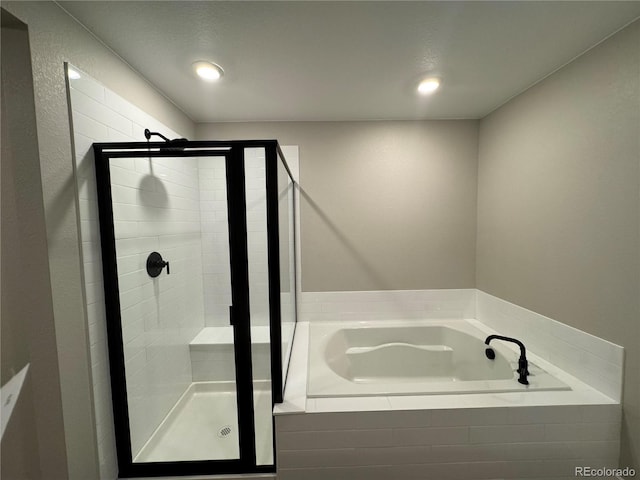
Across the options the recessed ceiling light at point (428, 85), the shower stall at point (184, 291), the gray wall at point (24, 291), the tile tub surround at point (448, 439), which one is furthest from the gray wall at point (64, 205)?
the recessed ceiling light at point (428, 85)

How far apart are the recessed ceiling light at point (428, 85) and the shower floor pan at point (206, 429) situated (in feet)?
6.44

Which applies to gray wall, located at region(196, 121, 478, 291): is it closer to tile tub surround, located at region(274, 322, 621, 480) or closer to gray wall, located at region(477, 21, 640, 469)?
gray wall, located at region(477, 21, 640, 469)

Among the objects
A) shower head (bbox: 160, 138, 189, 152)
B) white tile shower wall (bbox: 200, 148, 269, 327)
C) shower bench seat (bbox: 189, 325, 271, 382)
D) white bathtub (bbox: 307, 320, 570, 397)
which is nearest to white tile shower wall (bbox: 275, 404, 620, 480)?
white bathtub (bbox: 307, 320, 570, 397)

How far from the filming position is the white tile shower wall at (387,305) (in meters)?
2.19

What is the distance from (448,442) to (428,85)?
76.8 inches

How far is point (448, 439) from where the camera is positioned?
1176 mm

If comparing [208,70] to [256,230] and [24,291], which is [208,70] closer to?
[256,230]

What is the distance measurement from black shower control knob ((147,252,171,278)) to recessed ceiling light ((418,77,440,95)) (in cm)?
193

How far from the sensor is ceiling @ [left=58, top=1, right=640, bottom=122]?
1.00 m

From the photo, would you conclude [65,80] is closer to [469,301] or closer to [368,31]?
[368,31]

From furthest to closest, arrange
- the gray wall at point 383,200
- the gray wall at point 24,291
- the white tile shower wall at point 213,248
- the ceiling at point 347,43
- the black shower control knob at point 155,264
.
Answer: the gray wall at point 383,200 < the white tile shower wall at point 213,248 < the black shower control knob at point 155,264 < the ceiling at point 347,43 < the gray wall at point 24,291

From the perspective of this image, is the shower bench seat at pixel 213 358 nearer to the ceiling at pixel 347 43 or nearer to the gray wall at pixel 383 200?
the gray wall at pixel 383 200

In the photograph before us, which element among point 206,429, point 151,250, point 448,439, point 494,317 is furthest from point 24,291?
point 494,317

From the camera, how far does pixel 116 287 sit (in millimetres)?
1188
